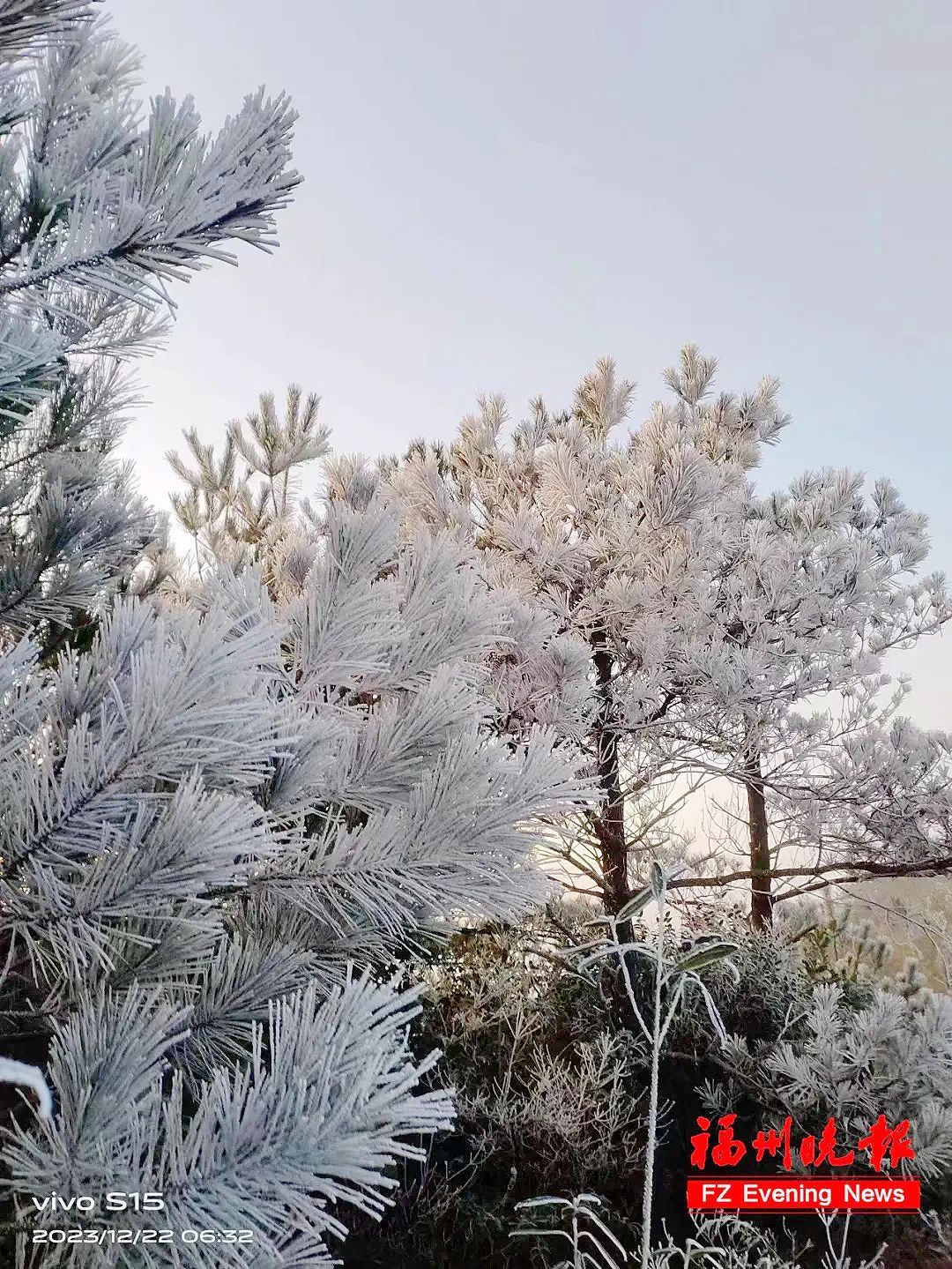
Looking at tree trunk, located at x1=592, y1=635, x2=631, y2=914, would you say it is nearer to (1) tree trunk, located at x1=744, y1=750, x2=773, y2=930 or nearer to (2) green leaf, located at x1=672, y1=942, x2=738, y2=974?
(1) tree trunk, located at x1=744, y1=750, x2=773, y2=930

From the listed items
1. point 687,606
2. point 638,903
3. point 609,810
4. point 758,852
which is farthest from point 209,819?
point 758,852

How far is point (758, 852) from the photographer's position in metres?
3.79

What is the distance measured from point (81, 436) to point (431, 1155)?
7.52 ft

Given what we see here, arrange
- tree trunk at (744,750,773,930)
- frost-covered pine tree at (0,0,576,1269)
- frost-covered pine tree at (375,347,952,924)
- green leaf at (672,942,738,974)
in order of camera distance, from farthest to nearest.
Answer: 1. tree trunk at (744,750,773,930)
2. frost-covered pine tree at (375,347,952,924)
3. green leaf at (672,942,738,974)
4. frost-covered pine tree at (0,0,576,1269)

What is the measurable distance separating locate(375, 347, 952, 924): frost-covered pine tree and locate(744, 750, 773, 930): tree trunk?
10 cm

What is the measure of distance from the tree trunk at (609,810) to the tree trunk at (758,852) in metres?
0.53

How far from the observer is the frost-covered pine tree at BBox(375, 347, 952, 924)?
240cm

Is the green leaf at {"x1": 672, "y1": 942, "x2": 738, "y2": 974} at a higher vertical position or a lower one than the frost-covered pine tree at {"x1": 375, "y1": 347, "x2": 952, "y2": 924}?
lower

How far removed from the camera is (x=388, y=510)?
971 millimetres

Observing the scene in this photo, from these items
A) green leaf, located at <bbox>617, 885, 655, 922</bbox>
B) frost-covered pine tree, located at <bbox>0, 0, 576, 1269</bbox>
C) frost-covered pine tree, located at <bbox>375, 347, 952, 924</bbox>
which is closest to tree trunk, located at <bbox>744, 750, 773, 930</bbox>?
frost-covered pine tree, located at <bbox>375, 347, 952, 924</bbox>

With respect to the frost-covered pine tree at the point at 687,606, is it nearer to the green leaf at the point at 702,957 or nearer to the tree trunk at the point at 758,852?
the tree trunk at the point at 758,852

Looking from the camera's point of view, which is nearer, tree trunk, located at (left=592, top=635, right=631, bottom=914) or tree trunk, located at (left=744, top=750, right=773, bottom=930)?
tree trunk, located at (left=592, top=635, right=631, bottom=914)

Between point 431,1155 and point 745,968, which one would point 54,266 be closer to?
point 431,1155

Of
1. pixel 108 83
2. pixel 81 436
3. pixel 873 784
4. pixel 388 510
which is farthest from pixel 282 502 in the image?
pixel 873 784
